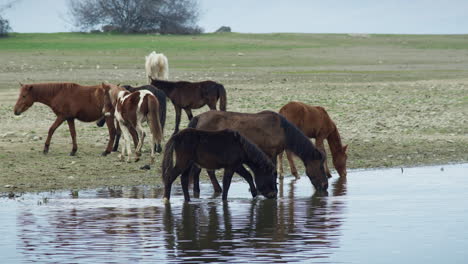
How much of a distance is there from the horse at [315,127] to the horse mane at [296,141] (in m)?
1.59

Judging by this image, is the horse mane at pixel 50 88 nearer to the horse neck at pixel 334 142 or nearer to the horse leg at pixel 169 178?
the horse neck at pixel 334 142

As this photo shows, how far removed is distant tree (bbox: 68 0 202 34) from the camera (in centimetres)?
5431

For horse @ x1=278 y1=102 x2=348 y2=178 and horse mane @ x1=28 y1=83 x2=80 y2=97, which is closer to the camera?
horse @ x1=278 y1=102 x2=348 y2=178

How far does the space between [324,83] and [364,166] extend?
42.7ft

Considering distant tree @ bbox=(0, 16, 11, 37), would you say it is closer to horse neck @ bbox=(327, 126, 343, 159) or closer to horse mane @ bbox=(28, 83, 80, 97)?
horse mane @ bbox=(28, 83, 80, 97)

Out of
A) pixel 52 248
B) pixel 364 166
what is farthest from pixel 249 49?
pixel 52 248

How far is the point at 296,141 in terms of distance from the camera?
12.1 m

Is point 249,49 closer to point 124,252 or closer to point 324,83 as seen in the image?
point 324,83

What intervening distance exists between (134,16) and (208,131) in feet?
146

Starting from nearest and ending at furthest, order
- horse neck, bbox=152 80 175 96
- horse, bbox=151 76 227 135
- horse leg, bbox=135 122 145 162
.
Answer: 1. horse leg, bbox=135 122 145 162
2. horse, bbox=151 76 227 135
3. horse neck, bbox=152 80 175 96

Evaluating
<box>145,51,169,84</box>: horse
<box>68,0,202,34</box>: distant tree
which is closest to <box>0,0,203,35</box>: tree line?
<box>68,0,202,34</box>: distant tree

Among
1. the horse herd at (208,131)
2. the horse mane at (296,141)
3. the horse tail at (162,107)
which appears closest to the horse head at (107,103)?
the horse herd at (208,131)

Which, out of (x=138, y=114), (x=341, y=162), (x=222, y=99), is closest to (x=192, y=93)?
(x=222, y=99)

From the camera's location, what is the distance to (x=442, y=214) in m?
10.5
